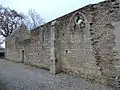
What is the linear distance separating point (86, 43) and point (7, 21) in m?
28.3

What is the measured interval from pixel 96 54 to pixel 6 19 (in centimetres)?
2957

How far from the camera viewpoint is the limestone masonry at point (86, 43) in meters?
8.12

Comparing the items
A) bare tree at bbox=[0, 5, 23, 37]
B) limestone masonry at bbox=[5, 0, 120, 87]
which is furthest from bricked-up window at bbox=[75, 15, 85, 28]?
bare tree at bbox=[0, 5, 23, 37]

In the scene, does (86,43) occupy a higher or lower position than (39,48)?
higher

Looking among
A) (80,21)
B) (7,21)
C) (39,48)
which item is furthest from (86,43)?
(7,21)

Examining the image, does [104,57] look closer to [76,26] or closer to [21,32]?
[76,26]

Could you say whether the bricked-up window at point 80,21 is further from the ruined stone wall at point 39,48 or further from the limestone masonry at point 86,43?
the ruined stone wall at point 39,48

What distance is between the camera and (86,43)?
10039 mm

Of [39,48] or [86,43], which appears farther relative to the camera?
[39,48]

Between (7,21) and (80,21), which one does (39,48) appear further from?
(7,21)

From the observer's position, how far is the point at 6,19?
35406 mm

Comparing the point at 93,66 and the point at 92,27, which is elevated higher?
the point at 92,27

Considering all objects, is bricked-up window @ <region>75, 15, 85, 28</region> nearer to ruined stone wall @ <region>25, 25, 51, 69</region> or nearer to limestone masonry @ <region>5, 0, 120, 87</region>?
limestone masonry @ <region>5, 0, 120, 87</region>

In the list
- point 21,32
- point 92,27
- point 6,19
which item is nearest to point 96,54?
point 92,27
